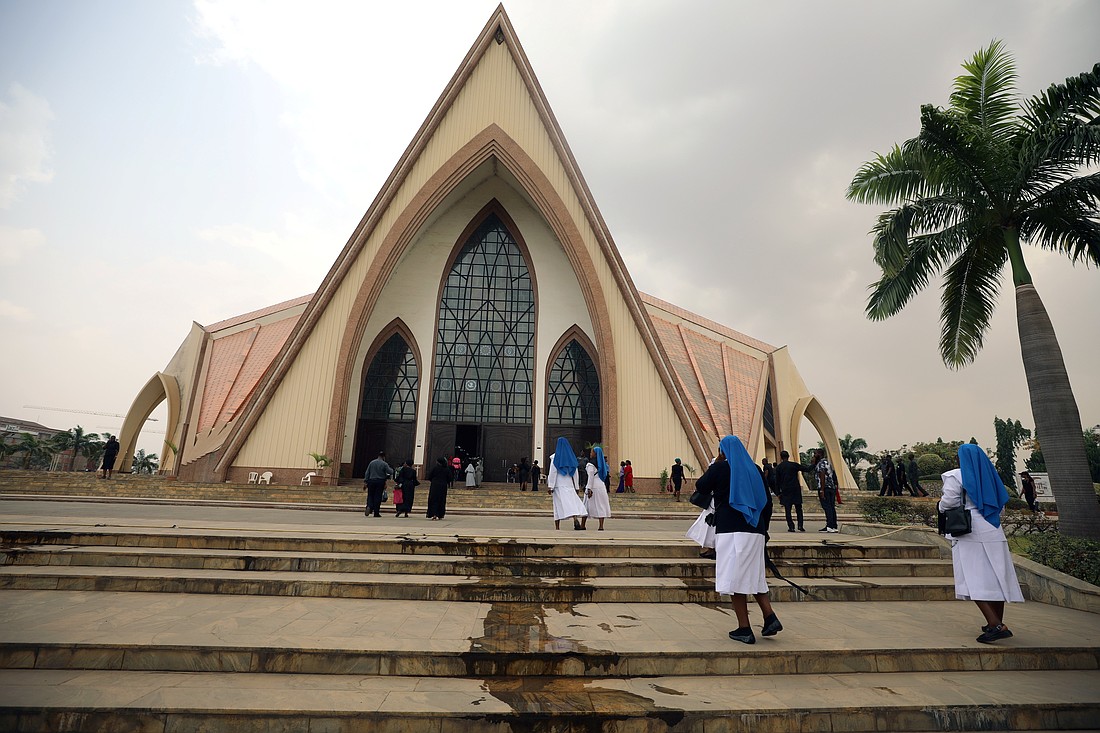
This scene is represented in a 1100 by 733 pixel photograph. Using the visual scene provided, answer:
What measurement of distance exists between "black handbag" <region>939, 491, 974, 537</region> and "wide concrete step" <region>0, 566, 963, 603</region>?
1557 millimetres

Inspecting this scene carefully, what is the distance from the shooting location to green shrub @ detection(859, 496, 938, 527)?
8.82 metres

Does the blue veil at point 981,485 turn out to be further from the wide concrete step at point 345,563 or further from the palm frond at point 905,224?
the palm frond at point 905,224

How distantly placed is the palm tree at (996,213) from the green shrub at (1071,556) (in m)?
2.58

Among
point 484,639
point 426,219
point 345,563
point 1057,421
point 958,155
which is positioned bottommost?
point 484,639

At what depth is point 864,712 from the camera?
3164mm

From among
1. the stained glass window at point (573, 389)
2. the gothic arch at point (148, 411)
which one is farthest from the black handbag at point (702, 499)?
the gothic arch at point (148, 411)

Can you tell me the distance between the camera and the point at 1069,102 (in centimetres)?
887

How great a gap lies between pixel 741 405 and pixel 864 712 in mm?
19774

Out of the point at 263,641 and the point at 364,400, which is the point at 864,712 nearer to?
the point at 263,641

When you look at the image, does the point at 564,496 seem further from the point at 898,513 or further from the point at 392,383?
the point at 392,383

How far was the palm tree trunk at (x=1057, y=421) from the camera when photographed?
8.31 meters

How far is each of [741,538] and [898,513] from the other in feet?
23.1

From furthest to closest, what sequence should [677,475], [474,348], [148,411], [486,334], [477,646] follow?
[148,411]
[486,334]
[474,348]
[677,475]
[477,646]

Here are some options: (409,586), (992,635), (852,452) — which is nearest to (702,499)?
(992,635)
